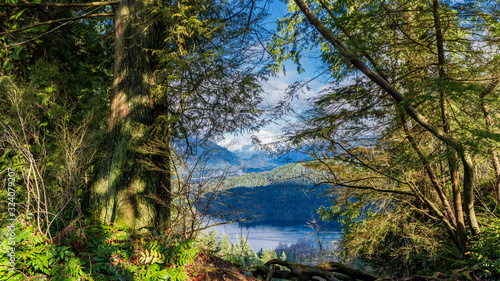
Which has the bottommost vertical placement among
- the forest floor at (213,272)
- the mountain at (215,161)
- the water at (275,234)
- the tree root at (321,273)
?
the water at (275,234)

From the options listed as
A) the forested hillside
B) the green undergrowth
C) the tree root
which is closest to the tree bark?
the forested hillside

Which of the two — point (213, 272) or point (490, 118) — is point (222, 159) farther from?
point (490, 118)

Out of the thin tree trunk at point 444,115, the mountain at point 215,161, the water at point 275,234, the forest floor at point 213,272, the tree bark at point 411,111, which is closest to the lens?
the forest floor at point 213,272

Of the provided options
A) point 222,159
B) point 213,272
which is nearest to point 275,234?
point 222,159

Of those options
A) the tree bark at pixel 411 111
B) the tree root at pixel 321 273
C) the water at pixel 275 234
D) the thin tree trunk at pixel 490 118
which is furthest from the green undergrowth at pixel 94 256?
the water at pixel 275 234

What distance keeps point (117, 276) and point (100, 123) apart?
13.5 feet

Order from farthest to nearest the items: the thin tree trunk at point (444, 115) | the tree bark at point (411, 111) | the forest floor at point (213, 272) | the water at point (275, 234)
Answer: the water at point (275, 234)
the thin tree trunk at point (444, 115)
the tree bark at point (411, 111)
the forest floor at point (213, 272)

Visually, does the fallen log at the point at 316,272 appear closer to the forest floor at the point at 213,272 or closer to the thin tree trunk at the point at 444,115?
the forest floor at the point at 213,272

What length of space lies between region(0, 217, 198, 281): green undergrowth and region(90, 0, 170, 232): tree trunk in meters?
0.37

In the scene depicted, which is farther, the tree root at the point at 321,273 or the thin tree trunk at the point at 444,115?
the thin tree trunk at the point at 444,115

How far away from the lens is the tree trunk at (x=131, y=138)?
10.1 feet

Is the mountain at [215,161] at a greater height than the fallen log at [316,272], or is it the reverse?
the mountain at [215,161]

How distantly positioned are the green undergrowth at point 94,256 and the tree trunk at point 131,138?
0.37 meters

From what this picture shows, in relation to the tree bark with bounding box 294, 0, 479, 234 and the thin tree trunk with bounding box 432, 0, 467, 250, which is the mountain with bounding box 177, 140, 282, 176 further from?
the thin tree trunk with bounding box 432, 0, 467, 250
